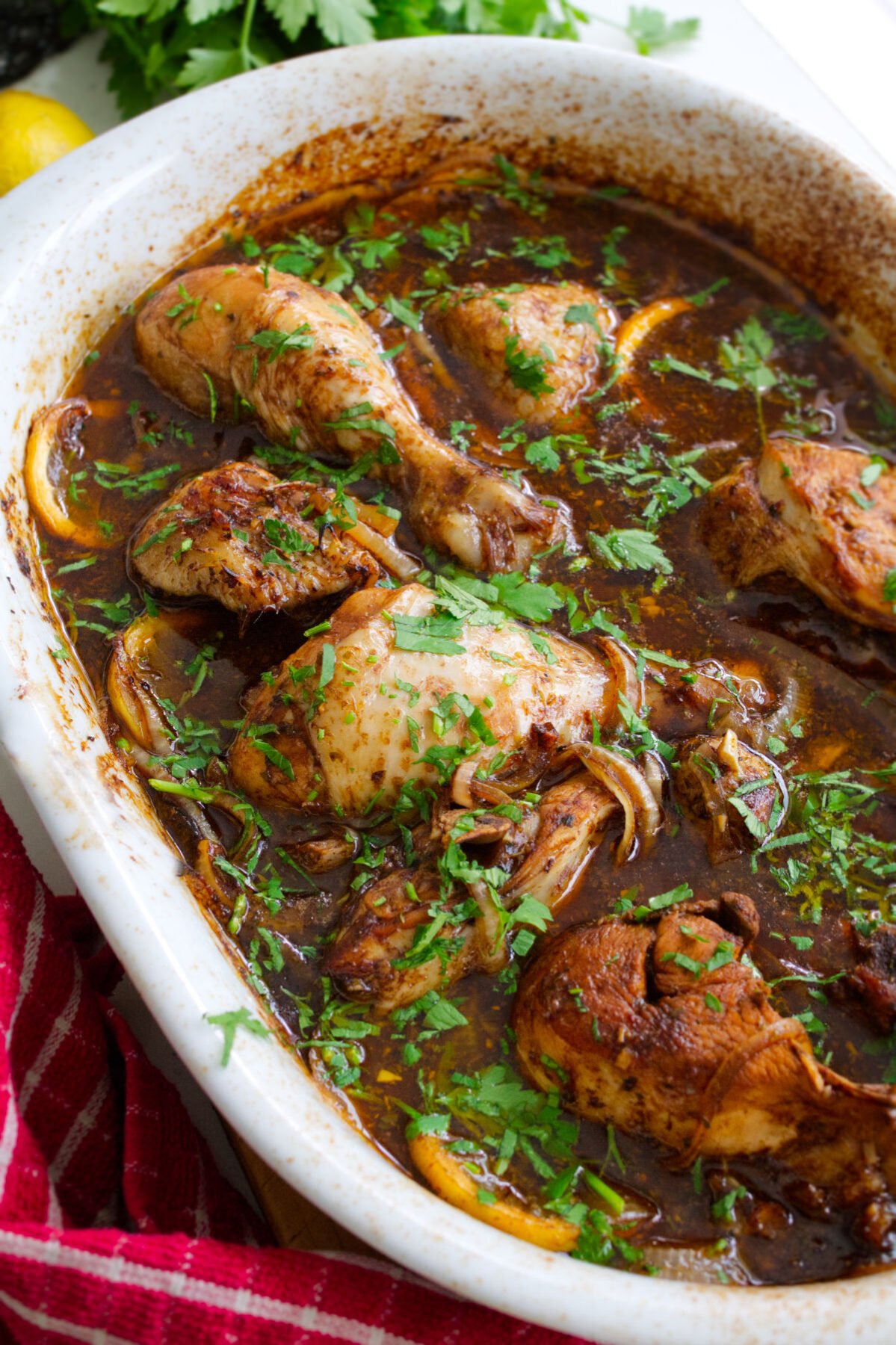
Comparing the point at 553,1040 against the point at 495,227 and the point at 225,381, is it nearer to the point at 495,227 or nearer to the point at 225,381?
the point at 225,381

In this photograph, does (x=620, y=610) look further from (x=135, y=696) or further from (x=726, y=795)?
(x=135, y=696)

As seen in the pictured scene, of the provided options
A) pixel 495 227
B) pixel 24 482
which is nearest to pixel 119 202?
pixel 24 482

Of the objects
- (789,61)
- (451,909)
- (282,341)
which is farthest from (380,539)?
(789,61)

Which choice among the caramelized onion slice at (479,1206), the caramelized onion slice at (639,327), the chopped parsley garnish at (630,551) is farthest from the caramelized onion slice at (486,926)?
the caramelized onion slice at (639,327)

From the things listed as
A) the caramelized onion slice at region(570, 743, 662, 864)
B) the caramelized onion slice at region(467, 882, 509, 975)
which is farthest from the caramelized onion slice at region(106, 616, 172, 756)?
the caramelized onion slice at region(570, 743, 662, 864)

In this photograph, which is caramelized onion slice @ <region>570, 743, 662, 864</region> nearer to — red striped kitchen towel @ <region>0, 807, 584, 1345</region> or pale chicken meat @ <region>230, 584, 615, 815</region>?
pale chicken meat @ <region>230, 584, 615, 815</region>

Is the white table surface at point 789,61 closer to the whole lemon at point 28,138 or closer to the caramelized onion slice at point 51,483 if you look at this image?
the whole lemon at point 28,138
